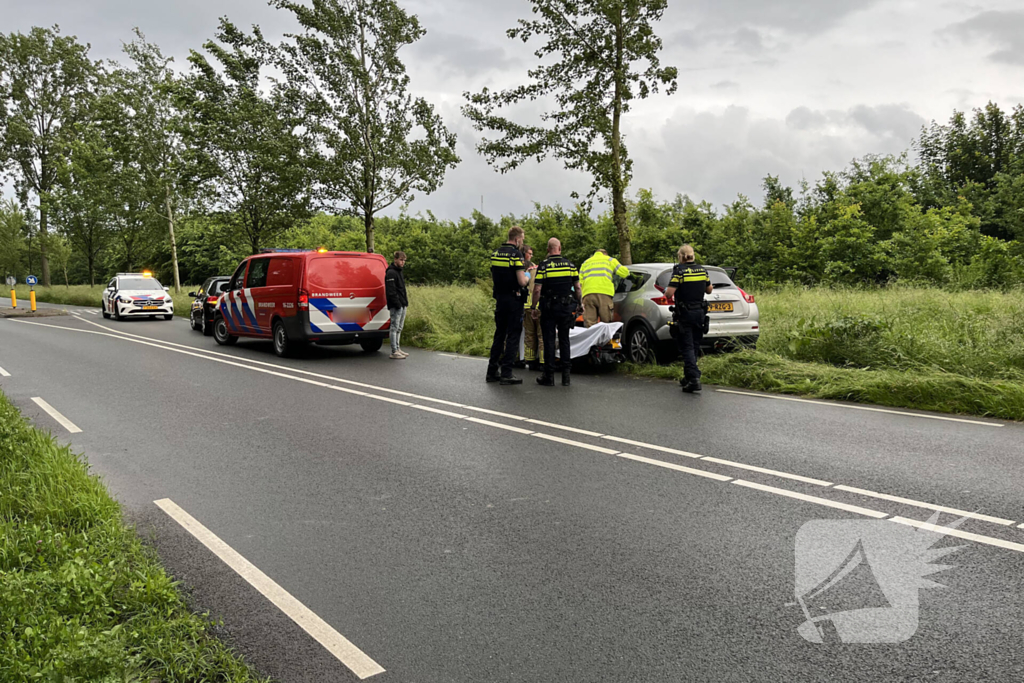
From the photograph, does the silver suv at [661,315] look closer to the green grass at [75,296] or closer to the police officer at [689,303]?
the police officer at [689,303]

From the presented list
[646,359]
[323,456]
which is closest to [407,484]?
[323,456]

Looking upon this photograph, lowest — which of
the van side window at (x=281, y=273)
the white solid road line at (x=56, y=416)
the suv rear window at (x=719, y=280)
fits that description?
the white solid road line at (x=56, y=416)

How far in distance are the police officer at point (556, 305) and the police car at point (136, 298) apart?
2054cm

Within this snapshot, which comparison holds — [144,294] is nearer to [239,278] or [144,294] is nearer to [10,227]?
[239,278]

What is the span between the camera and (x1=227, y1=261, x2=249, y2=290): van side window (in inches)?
639

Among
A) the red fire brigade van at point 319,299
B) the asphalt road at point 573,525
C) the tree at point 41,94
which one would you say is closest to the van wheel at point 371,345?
the red fire brigade van at point 319,299

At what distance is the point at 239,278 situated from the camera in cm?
1645

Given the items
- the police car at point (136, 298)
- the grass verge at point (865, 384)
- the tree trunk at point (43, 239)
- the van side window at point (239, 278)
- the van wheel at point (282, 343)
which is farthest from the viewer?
the tree trunk at point (43, 239)

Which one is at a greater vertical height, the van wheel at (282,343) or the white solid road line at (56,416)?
the van wheel at (282,343)

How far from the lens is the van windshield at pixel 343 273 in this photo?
1409 cm

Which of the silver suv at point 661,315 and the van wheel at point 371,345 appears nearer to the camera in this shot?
the silver suv at point 661,315

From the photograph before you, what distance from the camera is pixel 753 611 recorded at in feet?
11.4

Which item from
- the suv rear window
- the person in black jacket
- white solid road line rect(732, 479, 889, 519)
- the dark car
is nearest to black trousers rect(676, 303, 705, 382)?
the suv rear window

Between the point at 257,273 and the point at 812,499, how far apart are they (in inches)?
512
